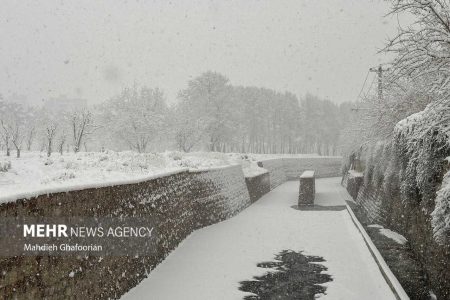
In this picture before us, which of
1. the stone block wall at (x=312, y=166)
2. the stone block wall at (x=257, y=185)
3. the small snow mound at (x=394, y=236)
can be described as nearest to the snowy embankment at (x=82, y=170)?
the stone block wall at (x=257, y=185)

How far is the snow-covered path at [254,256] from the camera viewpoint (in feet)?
24.5

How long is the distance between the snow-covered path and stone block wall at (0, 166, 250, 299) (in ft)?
1.24

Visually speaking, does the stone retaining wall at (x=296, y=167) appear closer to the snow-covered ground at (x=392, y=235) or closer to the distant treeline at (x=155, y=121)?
the distant treeline at (x=155, y=121)

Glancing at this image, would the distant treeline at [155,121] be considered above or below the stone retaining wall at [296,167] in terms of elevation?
above

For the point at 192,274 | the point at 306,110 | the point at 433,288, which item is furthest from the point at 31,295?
the point at 306,110

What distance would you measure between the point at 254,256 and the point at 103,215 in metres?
4.96

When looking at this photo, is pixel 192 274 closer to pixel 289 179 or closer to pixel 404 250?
pixel 404 250

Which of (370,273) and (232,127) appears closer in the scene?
(370,273)

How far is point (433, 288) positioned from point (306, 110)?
84015mm

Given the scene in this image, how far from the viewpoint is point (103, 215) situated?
612 centimetres

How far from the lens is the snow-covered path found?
24.5 feet

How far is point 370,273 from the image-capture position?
862 cm

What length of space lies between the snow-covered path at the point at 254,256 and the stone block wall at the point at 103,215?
379 mm

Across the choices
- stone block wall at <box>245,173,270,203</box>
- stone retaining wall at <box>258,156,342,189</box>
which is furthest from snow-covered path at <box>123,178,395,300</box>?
stone retaining wall at <box>258,156,342,189</box>
